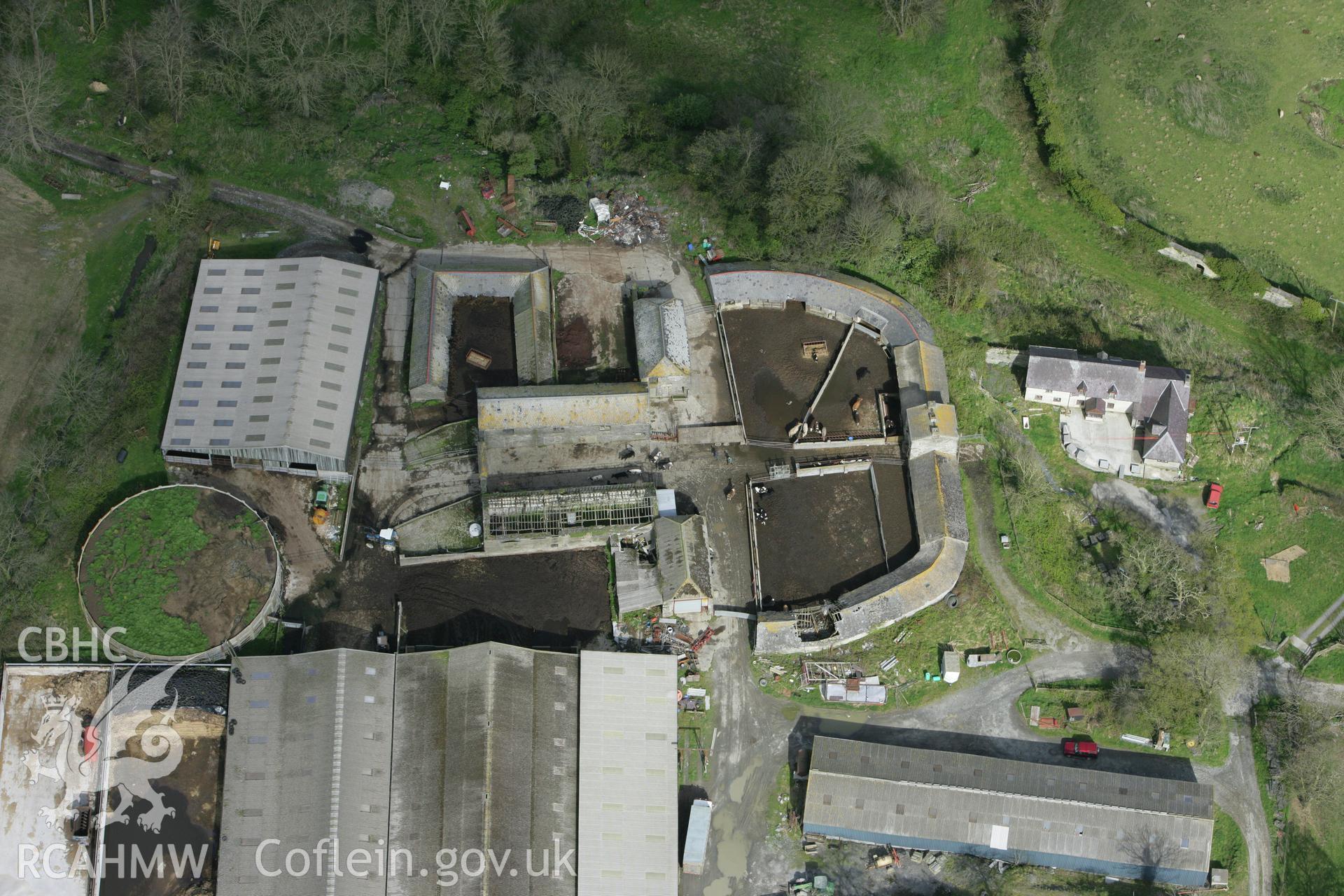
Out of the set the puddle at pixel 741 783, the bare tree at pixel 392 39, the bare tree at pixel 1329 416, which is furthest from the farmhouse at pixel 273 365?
the bare tree at pixel 1329 416

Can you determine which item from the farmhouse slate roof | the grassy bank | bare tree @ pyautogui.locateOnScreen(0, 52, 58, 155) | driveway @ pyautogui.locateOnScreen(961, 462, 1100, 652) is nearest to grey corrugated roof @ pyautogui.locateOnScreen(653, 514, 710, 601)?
the grassy bank

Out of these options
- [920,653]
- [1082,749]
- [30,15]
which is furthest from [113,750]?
[1082,749]

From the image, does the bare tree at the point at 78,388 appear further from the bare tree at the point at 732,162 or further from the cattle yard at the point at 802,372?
the bare tree at the point at 732,162

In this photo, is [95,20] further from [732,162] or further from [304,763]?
[304,763]

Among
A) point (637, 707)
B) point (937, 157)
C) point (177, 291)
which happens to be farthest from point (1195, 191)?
point (177, 291)

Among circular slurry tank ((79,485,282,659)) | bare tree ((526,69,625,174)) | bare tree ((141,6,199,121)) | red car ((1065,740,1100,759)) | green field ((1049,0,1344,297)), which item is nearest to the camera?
circular slurry tank ((79,485,282,659))

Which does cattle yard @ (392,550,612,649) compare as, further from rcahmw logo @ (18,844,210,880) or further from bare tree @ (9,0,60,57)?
bare tree @ (9,0,60,57)
